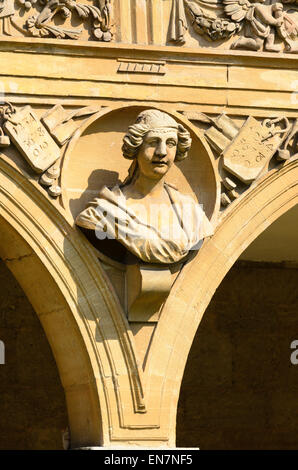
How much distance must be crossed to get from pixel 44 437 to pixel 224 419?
1514 millimetres

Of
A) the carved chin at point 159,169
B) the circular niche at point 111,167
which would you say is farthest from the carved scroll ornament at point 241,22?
the carved chin at point 159,169

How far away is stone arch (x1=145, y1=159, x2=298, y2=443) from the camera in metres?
8.63

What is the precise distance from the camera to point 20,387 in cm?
1105

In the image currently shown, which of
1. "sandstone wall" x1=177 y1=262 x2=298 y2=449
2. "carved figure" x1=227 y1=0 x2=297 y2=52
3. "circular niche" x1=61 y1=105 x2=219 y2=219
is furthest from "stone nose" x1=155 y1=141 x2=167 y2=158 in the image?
"sandstone wall" x1=177 y1=262 x2=298 y2=449

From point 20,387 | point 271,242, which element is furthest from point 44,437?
point 271,242

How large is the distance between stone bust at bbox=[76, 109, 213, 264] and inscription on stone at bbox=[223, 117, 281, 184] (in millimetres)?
381

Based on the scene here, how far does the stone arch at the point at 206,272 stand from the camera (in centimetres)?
863

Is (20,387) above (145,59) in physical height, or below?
below

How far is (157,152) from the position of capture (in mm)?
8492

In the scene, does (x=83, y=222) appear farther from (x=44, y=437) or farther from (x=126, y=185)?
(x=44, y=437)

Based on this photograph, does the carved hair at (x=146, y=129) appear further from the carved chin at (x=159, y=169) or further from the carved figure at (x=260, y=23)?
the carved figure at (x=260, y=23)

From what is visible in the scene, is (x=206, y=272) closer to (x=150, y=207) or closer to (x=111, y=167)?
(x=150, y=207)

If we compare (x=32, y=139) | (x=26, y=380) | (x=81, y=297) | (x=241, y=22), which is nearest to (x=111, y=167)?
(x=32, y=139)

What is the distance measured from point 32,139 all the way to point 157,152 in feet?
2.50
